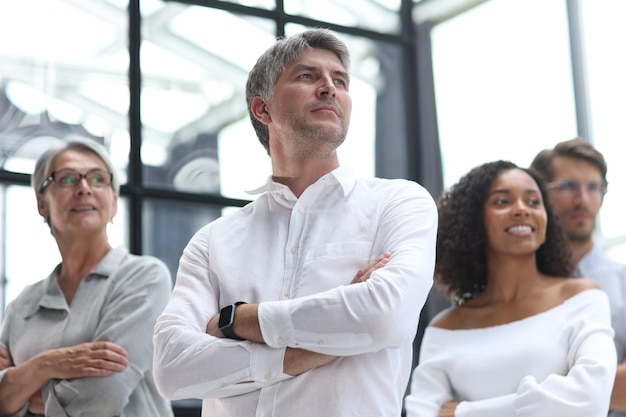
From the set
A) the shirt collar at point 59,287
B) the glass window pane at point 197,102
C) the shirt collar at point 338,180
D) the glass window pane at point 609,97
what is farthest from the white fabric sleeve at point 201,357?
the glass window pane at point 609,97

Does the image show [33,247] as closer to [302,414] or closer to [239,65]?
[239,65]

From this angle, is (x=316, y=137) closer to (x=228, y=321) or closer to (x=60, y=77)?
(x=228, y=321)

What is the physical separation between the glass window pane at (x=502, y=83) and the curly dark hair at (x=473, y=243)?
1.36 metres

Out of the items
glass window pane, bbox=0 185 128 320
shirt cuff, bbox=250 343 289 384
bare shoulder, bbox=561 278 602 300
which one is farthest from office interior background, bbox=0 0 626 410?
shirt cuff, bbox=250 343 289 384

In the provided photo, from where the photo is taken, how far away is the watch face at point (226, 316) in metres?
2.48

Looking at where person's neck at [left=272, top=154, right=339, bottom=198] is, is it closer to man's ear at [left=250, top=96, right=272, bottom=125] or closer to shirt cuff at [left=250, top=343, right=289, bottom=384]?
man's ear at [left=250, top=96, right=272, bottom=125]

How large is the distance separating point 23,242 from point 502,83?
243cm

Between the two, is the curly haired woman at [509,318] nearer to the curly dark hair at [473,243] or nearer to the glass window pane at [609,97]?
the curly dark hair at [473,243]

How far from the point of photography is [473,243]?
149 inches

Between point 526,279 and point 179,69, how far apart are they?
6.86 feet

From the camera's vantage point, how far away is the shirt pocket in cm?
255

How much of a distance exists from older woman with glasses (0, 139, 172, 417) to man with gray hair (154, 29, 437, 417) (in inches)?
23.9

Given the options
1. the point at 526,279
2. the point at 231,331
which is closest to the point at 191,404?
the point at 526,279

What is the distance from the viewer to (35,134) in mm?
4551
